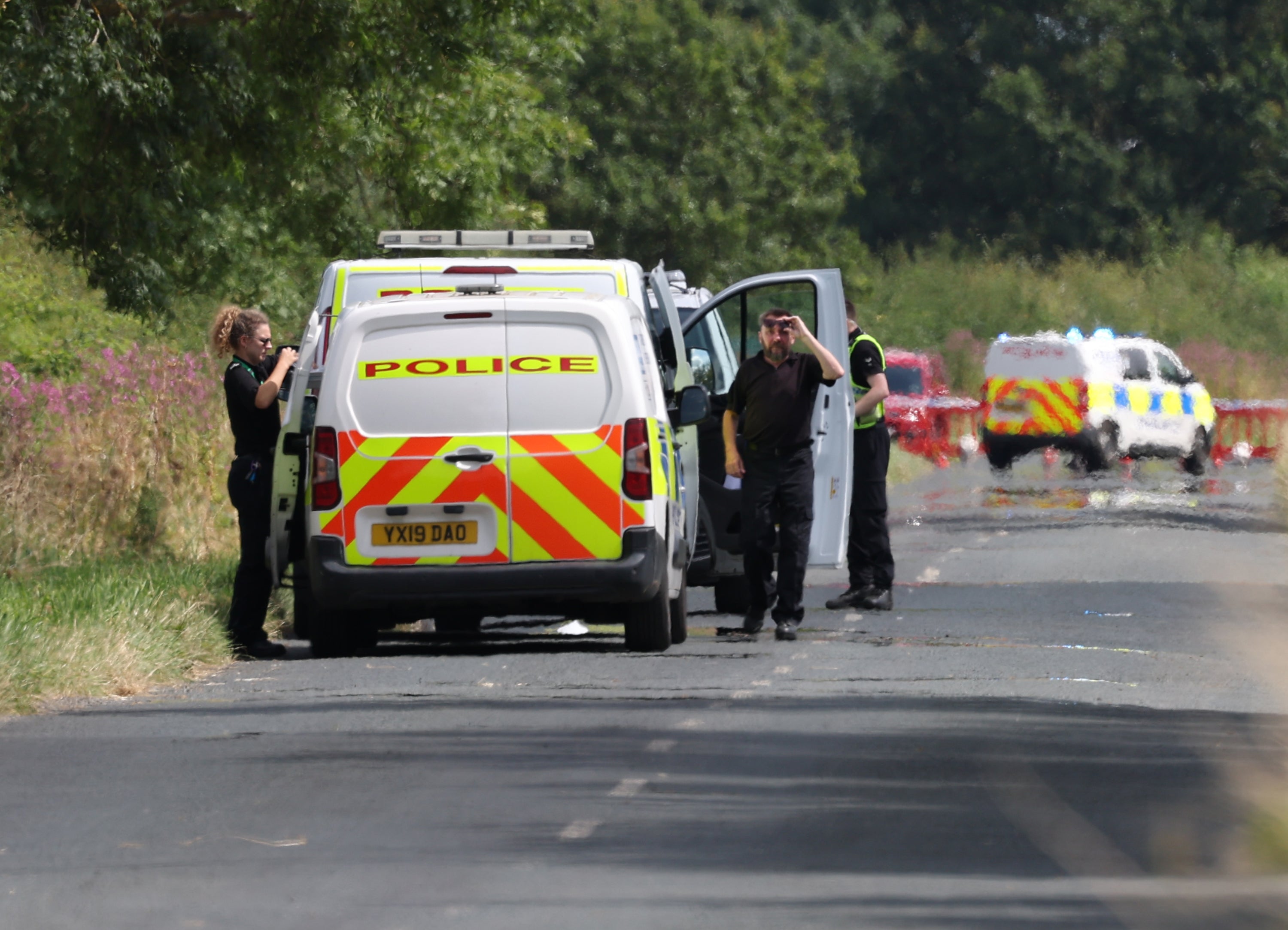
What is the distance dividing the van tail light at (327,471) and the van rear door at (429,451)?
A: 35 millimetres

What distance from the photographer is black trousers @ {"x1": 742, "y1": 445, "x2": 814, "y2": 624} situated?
1314 cm

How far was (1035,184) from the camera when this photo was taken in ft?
213

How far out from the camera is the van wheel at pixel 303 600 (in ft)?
40.7

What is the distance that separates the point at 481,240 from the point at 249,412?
2347 millimetres

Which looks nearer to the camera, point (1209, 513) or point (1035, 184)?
point (1209, 513)

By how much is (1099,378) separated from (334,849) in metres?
24.9

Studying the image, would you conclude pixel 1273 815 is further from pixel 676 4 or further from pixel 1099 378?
pixel 676 4

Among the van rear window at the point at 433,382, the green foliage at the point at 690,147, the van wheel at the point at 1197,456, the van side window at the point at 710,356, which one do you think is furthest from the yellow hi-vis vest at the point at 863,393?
the green foliage at the point at 690,147

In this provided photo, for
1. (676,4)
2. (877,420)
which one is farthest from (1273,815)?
(676,4)

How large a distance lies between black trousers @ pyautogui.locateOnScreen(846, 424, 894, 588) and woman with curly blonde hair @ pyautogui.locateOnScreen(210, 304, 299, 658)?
3456mm

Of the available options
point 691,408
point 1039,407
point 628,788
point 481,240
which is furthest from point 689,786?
point 1039,407

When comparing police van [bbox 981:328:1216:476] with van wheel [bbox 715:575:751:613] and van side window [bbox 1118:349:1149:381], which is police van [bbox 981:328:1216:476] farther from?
van wheel [bbox 715:575:751:613]

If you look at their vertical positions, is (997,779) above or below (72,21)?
below

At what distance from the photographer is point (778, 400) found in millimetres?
13102
